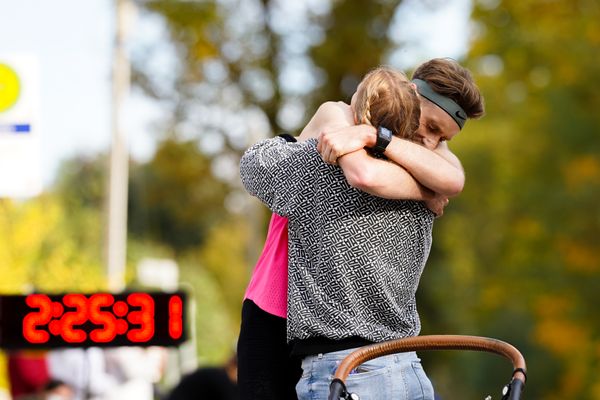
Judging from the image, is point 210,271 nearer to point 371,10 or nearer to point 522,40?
point 522,40

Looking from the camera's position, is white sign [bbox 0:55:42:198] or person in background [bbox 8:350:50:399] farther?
person in background [bbox 8:350:50:399]

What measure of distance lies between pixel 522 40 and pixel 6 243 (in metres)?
10.3

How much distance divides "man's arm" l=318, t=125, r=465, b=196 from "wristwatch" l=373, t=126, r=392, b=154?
1 cm

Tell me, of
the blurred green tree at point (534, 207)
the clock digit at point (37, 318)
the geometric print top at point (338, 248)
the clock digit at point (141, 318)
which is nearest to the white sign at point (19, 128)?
the clock digit at point (37, 318)

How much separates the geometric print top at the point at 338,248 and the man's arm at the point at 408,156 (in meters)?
0.12

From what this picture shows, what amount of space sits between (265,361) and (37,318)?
470 cm

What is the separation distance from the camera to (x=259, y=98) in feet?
63.5

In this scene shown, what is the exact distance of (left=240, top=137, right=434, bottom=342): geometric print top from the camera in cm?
350

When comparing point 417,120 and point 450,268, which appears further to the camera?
point 450,268

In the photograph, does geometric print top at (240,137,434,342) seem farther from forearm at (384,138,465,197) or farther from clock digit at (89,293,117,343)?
clock digit at (89,293,117,343)

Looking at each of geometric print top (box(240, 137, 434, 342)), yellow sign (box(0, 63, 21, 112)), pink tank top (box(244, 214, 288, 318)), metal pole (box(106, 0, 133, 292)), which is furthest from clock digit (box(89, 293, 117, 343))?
metal pole (box(106, 0, 133, 292))

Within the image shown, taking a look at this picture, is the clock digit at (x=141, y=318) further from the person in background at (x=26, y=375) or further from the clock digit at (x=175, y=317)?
the person in background at (x=26, y=375)

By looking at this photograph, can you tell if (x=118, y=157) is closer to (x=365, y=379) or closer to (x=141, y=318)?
(x=141, y=318)

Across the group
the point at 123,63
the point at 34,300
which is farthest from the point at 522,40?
the point at 34,300
